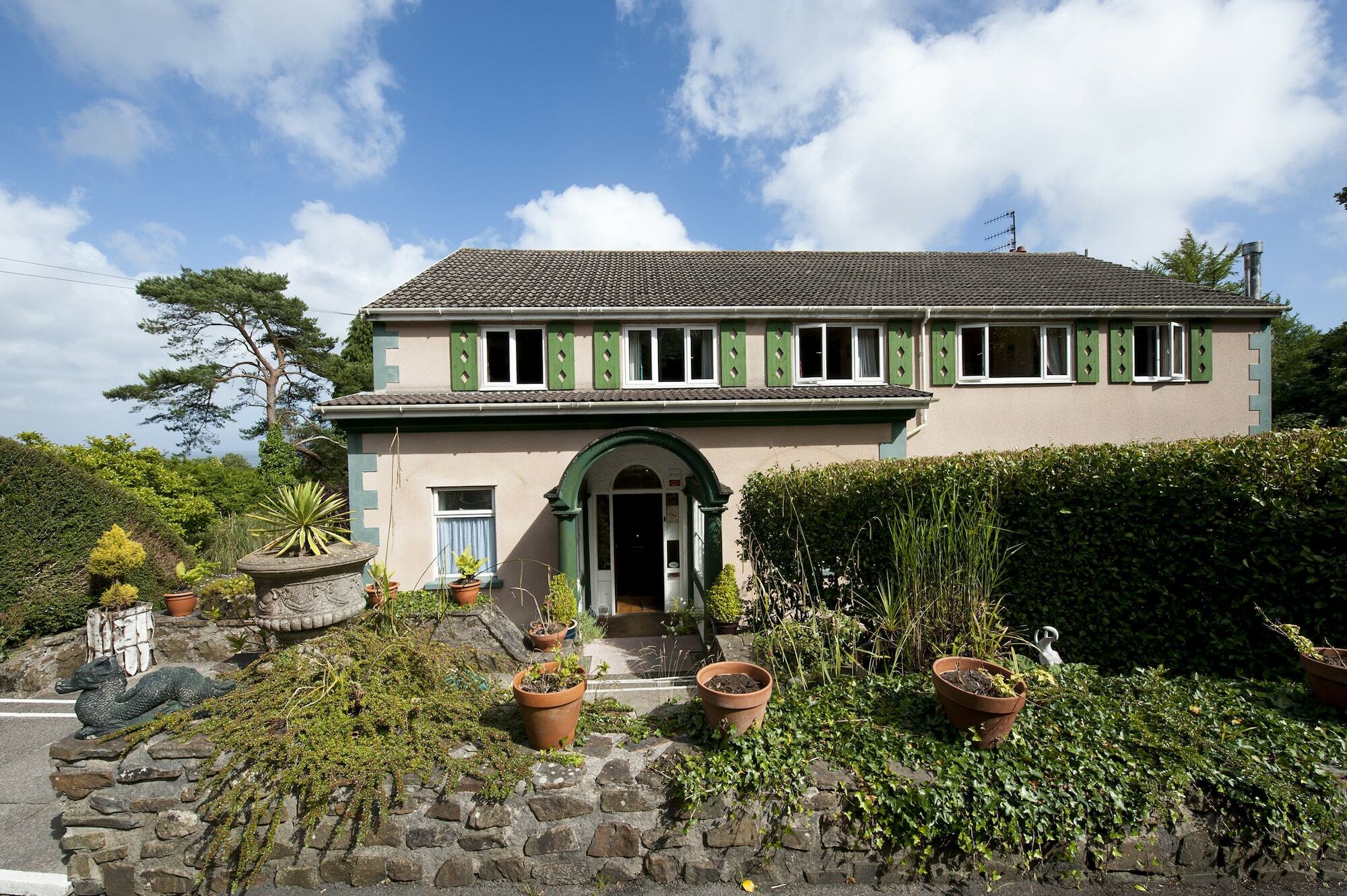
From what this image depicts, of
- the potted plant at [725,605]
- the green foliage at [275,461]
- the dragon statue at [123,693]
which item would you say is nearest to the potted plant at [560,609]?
the potted plant at [725,605]

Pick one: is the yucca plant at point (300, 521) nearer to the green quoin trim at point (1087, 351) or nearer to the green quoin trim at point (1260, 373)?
the green quoin trim at point (1087, 351)

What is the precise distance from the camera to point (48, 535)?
816 cm

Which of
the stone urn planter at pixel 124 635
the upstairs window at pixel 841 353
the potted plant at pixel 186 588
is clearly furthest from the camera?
the upstairs window at pixel 841 353

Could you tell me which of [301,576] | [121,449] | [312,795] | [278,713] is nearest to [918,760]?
[312,795]

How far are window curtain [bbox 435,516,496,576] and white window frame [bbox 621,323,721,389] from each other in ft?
12.2

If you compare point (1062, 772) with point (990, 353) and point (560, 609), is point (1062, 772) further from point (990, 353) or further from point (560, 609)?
point (990, 353)

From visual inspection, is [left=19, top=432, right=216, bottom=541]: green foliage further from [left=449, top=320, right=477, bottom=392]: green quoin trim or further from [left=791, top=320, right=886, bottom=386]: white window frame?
[left=791, top=320, right=886, bottom=386]: white window frame

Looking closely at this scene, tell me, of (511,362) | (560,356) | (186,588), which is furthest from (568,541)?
(186,588)

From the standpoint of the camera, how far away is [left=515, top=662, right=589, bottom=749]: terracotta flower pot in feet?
12.5

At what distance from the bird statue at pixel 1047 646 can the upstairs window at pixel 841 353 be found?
7012mm

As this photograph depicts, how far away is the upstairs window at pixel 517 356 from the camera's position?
10.3 m

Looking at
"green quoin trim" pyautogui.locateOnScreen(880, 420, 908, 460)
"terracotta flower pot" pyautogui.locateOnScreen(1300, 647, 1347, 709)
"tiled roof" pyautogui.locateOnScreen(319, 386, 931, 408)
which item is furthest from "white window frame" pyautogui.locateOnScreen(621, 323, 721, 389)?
"terracotta flower pot" pyautogui.locateOnScreen(1300, 647, 1347, 709)

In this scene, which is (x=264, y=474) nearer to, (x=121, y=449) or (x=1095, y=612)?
(x=121, y=449)

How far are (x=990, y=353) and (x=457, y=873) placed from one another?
12.6 m
